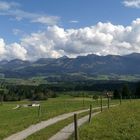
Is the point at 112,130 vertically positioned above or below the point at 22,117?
above

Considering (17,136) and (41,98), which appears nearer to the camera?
(17,136)

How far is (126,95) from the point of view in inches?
5935

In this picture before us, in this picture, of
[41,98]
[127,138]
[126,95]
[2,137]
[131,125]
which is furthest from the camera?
[41,98]

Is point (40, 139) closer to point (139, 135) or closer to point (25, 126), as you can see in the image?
point (139, 135)

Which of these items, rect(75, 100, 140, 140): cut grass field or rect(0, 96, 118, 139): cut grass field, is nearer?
rect(75, 100, 140, 140): cut grass field

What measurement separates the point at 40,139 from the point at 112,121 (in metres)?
11.2

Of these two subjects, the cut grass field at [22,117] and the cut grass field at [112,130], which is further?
the cut grass field at [22,117]

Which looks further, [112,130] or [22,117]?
[22,117]

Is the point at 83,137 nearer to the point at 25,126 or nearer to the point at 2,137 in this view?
the point at 2,137

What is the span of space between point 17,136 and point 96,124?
7629 mm

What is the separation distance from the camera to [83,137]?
92.4 feet

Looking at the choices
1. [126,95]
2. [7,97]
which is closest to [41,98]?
[7,97]

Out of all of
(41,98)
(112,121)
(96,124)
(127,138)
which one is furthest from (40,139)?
(41,98)

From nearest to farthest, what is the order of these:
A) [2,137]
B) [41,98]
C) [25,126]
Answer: [2,137], [25,126], [41,98]
